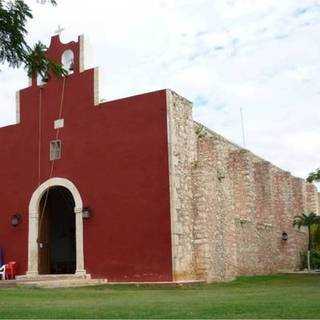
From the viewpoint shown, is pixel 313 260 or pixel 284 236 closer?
pixel 284 236

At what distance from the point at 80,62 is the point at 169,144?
443 cm

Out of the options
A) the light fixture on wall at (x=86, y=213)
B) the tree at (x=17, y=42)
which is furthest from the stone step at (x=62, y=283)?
the tree at (x=17, y=42)

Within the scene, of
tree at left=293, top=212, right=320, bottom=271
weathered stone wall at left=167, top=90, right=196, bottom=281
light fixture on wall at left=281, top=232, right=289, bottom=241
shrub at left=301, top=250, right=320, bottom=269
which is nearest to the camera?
weathered stone wall at left=167, top=90, right=196, bottom=281

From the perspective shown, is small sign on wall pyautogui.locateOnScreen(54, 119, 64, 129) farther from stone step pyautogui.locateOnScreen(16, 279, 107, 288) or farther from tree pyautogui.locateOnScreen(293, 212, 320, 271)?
tree pyautogui.locateOnScreen(293, 212, 320, 271)

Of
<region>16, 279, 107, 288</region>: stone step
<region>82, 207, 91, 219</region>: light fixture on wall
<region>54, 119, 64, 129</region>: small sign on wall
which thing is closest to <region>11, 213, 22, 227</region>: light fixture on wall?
<region>82, 207, 91, 219</region>: light fixture on wall

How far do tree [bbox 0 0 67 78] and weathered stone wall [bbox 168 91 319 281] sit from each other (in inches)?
388

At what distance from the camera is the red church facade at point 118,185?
17.5 meters

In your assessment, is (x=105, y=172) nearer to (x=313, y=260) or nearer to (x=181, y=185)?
(x=181, y=185)

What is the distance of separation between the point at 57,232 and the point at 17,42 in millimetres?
16232

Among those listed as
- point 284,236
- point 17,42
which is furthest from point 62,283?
point 284,236

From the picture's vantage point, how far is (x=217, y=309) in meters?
8.95

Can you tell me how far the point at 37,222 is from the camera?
65.2 ft

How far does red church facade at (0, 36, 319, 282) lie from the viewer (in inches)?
690

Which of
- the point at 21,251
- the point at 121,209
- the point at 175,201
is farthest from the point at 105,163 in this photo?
the point at 21,251
